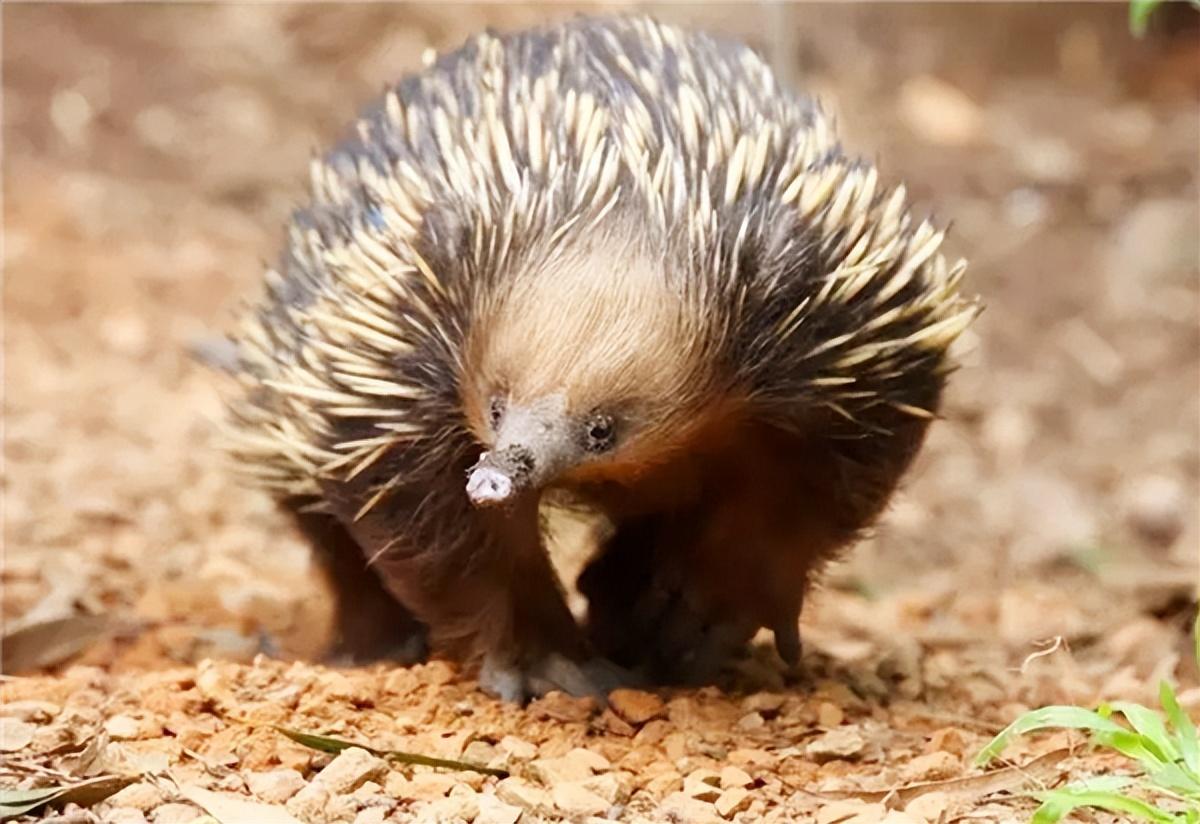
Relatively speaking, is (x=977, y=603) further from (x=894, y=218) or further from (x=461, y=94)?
(x=461, y=94)

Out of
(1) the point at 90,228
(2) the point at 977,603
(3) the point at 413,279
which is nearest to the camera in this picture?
(3) the point at 413,279

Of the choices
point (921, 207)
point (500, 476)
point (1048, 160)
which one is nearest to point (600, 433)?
point (500, 476)

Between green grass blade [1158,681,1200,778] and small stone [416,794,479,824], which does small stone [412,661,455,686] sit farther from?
green grass blade [1158,681,1200,778]

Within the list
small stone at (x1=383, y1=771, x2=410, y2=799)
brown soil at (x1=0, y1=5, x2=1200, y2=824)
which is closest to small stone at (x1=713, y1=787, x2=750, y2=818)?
brown soil at (x1=0, y1=5, x2=1200, y2=824)

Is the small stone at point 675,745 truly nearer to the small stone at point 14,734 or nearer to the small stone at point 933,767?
the small stone at point 933,767

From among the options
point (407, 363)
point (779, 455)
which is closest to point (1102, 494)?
point (779, 455)

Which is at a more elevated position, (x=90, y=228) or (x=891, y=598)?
(x=90, y=228)
